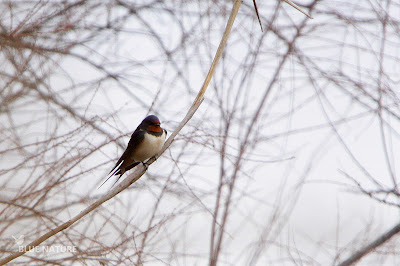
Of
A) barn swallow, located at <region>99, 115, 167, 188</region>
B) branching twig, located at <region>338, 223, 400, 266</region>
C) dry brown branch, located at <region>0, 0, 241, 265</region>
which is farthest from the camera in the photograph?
barn swallow, located at <region>99, 115, 167, 188</region>

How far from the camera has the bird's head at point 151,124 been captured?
400cm

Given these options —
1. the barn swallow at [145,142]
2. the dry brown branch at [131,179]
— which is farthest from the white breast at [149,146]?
the dry brown branch at [131,179]

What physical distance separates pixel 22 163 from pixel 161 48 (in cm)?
192

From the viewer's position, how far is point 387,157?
301 centimetres

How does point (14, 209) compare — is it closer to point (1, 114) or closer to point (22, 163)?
point (22, 163)

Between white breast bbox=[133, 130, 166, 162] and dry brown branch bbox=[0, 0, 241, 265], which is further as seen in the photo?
white breast bbox=[133, 130, 166, 162]

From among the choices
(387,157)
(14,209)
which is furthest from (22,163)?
(387,157)

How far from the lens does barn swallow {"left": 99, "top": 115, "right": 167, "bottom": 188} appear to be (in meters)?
3.93

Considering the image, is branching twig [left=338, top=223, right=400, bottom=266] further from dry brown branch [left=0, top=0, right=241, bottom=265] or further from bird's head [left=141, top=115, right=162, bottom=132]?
→ bird's head [left=141, top=115, right=162, bottom=132]

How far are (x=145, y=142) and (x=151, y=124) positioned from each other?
5.4 inches

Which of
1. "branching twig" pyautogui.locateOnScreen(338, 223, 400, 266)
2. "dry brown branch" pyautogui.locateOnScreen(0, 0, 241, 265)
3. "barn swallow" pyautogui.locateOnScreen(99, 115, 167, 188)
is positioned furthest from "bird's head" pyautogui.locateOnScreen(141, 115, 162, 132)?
"branching twig" pyautogui.locateOnScreen(338, 223, 400, 266)

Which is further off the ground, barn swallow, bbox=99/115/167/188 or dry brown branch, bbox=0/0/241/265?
barn swallow, bbox=99/115/167/188

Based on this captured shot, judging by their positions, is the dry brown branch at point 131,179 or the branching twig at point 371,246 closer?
the dry brown branch at point 131,179

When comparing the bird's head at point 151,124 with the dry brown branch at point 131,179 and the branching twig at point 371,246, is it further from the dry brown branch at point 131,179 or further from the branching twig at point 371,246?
the branching twig at point 371,246
